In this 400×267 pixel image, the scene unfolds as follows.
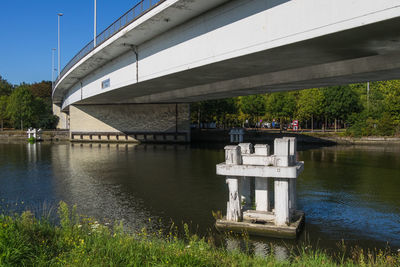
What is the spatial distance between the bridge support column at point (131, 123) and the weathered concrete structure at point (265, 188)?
142 feet

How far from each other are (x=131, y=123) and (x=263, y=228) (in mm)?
47312

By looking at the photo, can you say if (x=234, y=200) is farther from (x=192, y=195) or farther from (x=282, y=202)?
(x=192, y=195)

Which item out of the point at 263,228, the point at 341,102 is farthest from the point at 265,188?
the point at 341,102

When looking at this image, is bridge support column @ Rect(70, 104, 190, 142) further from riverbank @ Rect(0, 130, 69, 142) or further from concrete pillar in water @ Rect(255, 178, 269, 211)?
concrete pillar in water @ Rect(255, 178, 269, 211)

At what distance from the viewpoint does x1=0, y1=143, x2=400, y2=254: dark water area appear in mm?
12586

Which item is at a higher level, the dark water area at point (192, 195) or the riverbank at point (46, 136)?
the riverbank at point (46, 136)

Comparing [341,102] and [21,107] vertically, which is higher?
[21,107]

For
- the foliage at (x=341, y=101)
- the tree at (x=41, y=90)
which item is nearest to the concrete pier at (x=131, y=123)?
the foliage at (x=341, y=101)

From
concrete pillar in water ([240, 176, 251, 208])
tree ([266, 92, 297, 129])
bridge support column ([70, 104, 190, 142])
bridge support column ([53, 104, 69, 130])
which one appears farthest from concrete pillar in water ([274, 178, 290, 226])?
bridge support column ([53, 104, 69, 130])

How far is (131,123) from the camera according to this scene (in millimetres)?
56812

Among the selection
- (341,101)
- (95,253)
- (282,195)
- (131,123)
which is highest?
(341,101)

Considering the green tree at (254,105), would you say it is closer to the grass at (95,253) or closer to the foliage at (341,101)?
the foliage at (341,101)

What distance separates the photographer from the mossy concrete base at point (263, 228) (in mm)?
11305

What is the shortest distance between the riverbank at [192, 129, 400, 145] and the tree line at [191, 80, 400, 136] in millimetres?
1733
